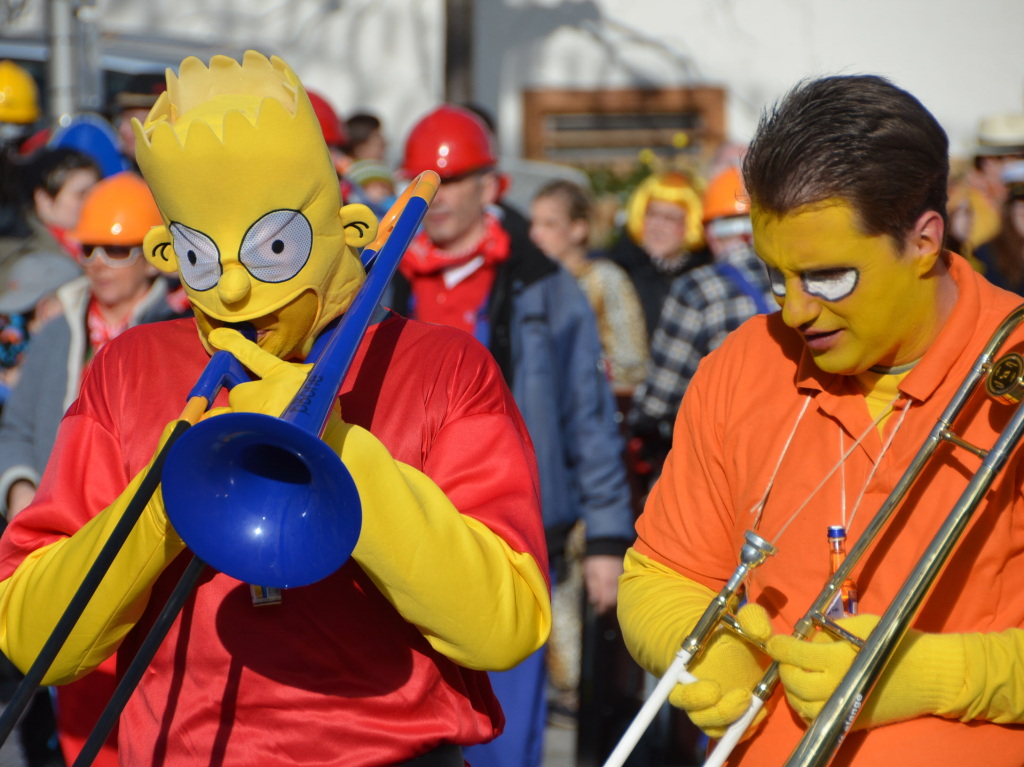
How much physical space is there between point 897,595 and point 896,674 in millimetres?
127

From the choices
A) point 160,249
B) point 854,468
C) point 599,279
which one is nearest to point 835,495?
point 854,468

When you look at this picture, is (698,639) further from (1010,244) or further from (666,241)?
(666,241)

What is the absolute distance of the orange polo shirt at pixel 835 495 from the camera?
2.35 m

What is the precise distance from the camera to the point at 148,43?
1077cm

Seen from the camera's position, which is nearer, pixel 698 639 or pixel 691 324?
pixel 698 639

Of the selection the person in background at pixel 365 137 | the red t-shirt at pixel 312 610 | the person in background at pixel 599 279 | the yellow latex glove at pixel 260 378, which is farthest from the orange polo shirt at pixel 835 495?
the person in background at pixel 365 137

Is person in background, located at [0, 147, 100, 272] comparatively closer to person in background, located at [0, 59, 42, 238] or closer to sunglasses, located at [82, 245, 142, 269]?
person in background, located at [0, 59, 42, 238]

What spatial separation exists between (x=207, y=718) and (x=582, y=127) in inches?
471

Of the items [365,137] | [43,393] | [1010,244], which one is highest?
[1010,244]

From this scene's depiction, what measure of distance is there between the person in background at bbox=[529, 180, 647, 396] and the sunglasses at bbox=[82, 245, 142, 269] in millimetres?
2502

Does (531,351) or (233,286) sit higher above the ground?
(233,286)

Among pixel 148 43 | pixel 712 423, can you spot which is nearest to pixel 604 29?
pixel 148 43

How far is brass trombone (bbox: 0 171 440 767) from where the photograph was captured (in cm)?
210

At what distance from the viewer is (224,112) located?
251 cm
